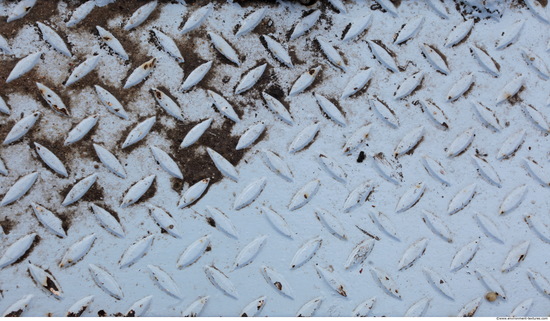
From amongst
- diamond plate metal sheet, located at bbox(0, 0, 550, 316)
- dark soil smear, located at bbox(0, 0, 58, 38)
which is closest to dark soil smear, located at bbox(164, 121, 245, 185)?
diamond plate metal sheet, located at bbox(0, 0, 550, 316)

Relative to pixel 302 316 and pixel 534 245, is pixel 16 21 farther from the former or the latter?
pixel 534 245

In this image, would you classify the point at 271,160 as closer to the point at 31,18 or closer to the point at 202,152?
the point at 202,152

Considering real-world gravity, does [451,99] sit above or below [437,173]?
above

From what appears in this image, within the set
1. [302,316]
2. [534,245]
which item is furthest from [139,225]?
[534,245]

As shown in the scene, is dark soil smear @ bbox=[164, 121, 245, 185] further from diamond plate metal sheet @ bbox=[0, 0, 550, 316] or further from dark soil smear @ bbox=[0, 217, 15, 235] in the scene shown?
dark soil smear @ bbox=[0, 217, 15, 235]

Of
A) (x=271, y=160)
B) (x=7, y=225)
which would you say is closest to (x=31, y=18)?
(x=7, y=225)

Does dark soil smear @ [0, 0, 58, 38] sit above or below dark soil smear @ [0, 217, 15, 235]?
above

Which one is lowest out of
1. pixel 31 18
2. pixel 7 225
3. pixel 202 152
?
pixel 7 225
